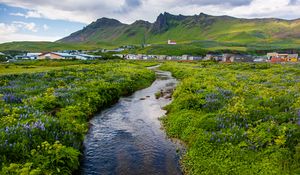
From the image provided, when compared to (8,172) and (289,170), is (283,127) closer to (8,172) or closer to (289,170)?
(289,170)

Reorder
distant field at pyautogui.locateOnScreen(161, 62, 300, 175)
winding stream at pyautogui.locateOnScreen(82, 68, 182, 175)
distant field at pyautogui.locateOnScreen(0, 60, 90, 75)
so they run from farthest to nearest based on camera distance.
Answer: distant field at pyautogui.locateOnScreen(0, 60, 90, 75)
winding stream at pyautogui.locateOnScreen(82, 68, 182, 175)
distant field at pyautogui.locateOnScreen(161, 62, 300, 175)

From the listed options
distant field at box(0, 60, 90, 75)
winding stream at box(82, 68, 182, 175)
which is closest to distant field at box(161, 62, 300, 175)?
winding stream at box(82, 68, 182, 175)

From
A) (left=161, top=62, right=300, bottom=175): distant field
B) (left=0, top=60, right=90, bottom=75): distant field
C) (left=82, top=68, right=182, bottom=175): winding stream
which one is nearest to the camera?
(left=161, top=62, right=300, bottom=175): distant field

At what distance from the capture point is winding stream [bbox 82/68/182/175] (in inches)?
487

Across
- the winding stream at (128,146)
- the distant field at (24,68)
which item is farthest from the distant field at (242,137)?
the distant field at (24,68)

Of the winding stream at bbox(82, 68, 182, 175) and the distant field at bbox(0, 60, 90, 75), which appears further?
the distant field at bbox(0, 60, 90, 75)

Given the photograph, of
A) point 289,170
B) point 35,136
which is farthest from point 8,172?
point 289,170

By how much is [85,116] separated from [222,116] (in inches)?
392

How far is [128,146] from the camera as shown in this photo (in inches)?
591

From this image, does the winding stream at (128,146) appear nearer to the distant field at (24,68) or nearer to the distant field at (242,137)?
the distant field at (242,137)

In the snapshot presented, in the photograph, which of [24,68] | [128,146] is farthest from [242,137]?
[24,68]

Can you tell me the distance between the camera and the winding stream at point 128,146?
12375 mm

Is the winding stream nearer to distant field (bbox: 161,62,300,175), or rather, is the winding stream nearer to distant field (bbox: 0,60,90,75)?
distant field (bbox: 161,62,300,175)

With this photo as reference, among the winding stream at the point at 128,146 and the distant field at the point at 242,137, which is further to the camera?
the winding stream at the point at 128,146
